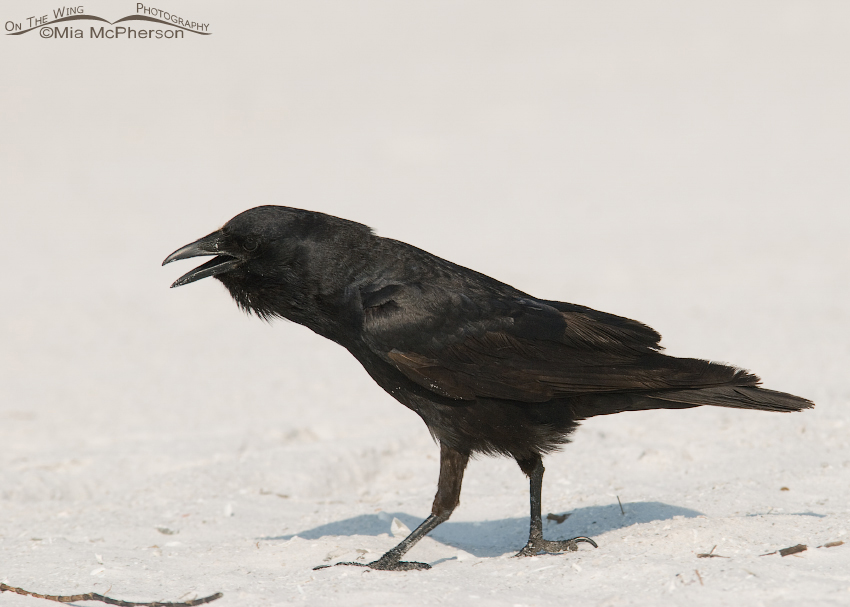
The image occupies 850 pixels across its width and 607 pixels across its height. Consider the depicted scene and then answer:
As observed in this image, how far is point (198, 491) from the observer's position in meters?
6.67

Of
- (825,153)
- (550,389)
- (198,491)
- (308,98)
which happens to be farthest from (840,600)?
(308,98)

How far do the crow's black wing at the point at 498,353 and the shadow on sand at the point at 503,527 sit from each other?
0.96m

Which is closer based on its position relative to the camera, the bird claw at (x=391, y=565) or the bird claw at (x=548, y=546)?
the bird claw at (x=391, y=565)

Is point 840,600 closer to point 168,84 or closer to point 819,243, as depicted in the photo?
point 819,243

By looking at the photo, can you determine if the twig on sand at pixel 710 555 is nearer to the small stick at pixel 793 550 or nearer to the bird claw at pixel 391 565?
the small stick at pixel 793 550

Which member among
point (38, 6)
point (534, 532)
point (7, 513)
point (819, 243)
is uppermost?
point (38, 6)

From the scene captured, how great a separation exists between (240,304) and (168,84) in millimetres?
16431

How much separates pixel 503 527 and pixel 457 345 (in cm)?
157

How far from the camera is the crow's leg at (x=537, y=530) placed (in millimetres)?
5020

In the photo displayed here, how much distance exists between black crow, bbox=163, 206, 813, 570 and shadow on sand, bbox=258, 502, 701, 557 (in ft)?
1.47

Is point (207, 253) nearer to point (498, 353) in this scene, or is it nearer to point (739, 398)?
point (498, 353)

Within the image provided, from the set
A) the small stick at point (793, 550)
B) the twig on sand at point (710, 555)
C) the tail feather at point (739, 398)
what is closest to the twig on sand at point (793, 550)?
the small stick at point (793, 550)

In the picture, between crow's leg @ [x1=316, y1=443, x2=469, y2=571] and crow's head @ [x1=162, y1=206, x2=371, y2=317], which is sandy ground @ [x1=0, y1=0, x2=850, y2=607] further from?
crow's head @ [x1=162, y1=206, x2=371, y2=317]

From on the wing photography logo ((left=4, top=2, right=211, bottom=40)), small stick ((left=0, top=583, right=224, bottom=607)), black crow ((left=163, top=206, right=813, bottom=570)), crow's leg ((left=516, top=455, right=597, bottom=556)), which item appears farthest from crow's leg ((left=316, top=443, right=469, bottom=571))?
on the wing photography logo ((left=4, top=2, right=211, bottom=40))
